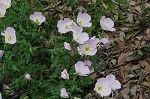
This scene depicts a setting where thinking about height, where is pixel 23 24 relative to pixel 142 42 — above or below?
above

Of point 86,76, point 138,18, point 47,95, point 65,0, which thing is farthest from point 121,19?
point 47,95

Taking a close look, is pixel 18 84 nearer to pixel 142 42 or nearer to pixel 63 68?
pixel 63 68

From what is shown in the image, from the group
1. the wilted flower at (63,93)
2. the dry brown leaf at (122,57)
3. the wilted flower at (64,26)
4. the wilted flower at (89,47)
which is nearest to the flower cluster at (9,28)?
the wilted flower at (64,26)

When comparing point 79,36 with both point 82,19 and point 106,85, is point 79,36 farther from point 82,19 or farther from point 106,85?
point 106,85

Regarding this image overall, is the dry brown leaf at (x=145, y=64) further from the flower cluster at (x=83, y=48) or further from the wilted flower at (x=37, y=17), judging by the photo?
the wilted flower at (x=37, y=17)

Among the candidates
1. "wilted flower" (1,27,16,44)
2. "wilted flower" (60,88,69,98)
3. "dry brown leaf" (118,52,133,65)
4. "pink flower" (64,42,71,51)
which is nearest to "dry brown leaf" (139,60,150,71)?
"dry brown leaf" (118,52,133,65)

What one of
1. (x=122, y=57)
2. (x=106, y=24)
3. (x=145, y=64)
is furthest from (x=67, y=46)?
(x=145, y=64)

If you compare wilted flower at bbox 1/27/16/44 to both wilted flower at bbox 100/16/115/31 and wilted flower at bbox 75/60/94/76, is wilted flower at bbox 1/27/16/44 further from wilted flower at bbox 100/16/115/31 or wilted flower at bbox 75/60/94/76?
wilted flower at bbox 100/16/115/31
